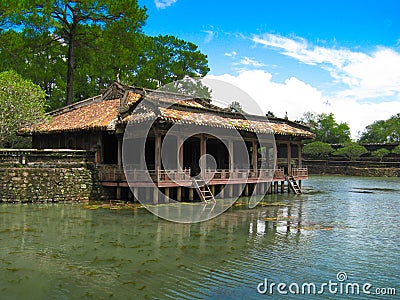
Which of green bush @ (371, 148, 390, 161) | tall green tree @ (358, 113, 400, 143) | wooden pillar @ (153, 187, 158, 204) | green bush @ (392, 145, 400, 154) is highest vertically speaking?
tall green tree @ (358, 113, 400, 143)

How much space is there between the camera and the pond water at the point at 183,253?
7.68 m

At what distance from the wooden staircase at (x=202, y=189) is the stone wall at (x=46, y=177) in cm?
421

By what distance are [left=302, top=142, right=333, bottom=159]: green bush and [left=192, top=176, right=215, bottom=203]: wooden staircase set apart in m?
35.2

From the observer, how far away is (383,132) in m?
61.6

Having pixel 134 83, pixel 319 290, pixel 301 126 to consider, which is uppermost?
pixel 134 83

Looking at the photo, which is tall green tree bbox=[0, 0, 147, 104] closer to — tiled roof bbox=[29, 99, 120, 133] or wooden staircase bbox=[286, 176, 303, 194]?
tiled roof bbox=[29, 99, 120, 133]

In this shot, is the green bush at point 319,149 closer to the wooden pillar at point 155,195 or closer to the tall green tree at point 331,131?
the tall green tree at point 331,131

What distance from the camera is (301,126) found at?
85.0 feet

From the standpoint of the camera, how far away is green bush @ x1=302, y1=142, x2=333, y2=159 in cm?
5184

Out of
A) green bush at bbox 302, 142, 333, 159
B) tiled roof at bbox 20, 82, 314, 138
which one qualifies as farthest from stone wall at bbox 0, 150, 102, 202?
green bush at bbox 302, 142, 333, 159

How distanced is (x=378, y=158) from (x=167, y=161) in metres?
36.3

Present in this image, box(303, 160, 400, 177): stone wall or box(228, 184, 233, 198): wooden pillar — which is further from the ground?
box(303, 160, 400, 177): stone wall

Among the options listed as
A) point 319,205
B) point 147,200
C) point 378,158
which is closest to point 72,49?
point 147,200

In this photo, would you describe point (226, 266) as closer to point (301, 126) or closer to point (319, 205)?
point (319, 205)
